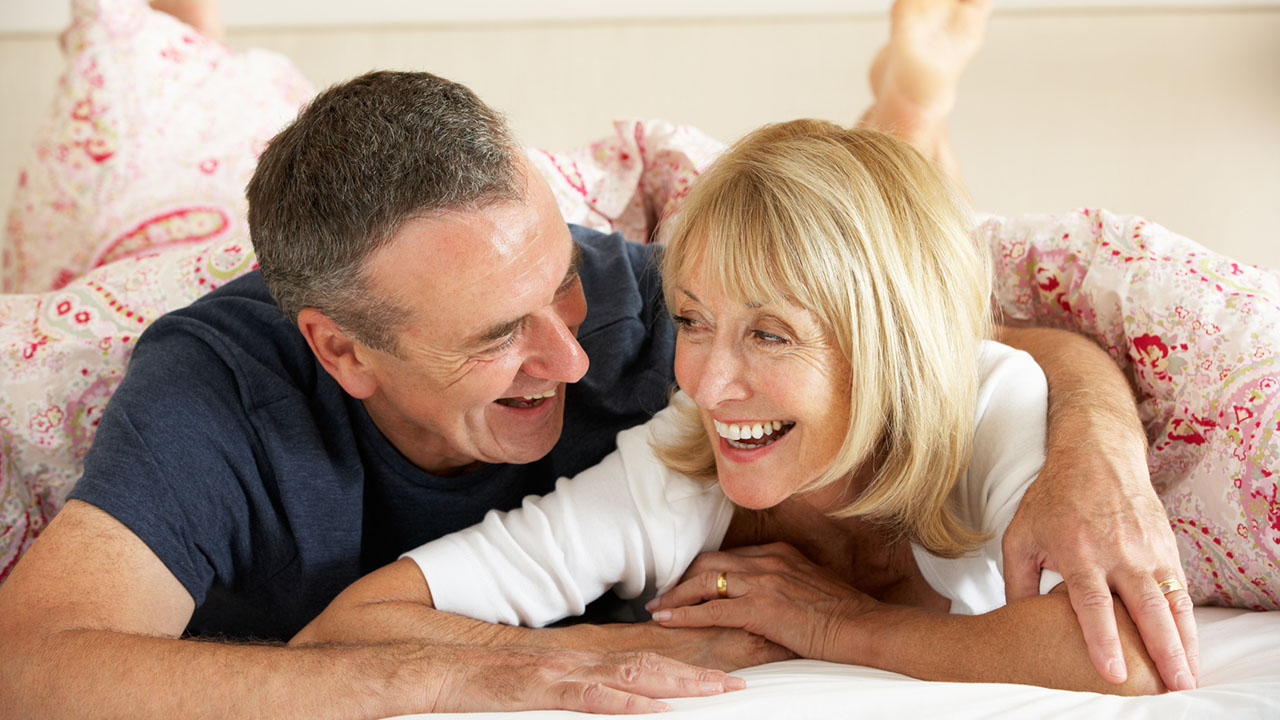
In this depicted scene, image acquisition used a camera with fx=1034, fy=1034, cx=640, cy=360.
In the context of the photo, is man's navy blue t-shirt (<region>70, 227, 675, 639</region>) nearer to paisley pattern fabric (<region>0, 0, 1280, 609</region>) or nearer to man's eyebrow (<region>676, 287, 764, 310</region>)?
paisley pattern fabric (<region>0, 0, 1280, 609</region>)

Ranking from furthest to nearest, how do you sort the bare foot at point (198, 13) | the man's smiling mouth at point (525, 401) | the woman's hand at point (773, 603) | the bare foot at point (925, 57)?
the bare foot at point (198, 13), the bare foot at point (925, 57), the man's smiling mouth at point (525, 401), the woman's hand at point (773, 603)

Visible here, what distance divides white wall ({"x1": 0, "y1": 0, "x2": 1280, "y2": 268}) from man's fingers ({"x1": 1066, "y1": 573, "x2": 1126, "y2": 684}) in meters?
1.77

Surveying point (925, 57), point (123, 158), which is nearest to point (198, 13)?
point (123, 158)

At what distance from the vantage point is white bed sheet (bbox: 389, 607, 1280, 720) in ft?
3.03

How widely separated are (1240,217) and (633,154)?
156cm

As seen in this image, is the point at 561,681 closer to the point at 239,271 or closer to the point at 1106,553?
the point at 1106,553

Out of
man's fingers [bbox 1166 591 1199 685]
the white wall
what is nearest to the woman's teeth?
man's fingers [bbox 1166 591 1199 685]

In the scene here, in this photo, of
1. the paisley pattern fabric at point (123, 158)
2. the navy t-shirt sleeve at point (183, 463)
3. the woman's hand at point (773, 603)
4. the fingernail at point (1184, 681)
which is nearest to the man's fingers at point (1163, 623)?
the fingernail at point (1184, 681)

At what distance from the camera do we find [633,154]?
6.62 feet

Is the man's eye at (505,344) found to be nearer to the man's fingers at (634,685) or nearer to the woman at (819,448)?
the woman at (819,448)

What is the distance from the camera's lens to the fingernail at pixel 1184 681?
0.98 m

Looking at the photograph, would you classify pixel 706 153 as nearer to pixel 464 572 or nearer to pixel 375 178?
pixel 375 178

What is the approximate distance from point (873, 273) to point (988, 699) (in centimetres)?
45

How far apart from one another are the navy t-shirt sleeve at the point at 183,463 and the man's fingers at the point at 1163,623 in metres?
1.07
